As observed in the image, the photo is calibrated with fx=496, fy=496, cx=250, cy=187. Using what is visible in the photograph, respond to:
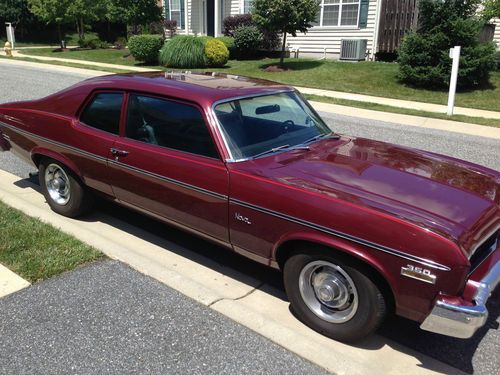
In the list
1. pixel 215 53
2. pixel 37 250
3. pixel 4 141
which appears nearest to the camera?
pixel 37 250

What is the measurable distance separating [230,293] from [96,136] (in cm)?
187

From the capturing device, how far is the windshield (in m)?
3.67

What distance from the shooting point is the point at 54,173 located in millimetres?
4996

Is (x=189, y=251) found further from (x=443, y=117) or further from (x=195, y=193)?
(x=443, y=117)

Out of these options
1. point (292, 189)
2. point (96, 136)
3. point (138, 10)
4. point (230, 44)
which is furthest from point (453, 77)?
point (138, 10)

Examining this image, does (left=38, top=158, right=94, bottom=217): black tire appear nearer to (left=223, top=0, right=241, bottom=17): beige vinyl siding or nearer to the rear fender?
the rear fender

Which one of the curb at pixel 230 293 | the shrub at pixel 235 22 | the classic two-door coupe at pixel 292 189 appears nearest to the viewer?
the classic two-door coupe at pixel 292 189

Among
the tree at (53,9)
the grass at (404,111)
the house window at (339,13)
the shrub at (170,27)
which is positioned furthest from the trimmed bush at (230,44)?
the tree at (53,9)

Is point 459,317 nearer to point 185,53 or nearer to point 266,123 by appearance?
point 266,123

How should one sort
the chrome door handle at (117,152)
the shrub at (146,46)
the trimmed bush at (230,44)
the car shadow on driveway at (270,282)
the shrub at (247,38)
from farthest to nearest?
the trimmed bush at (230,44), the shrub at (247,38), the shrub at (146,46), the chrome door handle at (117,152), the car shadow on driveway at (270,282)

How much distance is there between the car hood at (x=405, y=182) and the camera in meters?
2.85

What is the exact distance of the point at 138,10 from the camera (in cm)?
2431

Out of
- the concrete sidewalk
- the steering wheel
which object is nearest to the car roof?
the steering wheel

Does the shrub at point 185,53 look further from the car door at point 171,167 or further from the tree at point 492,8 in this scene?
the car door at point 171,167
